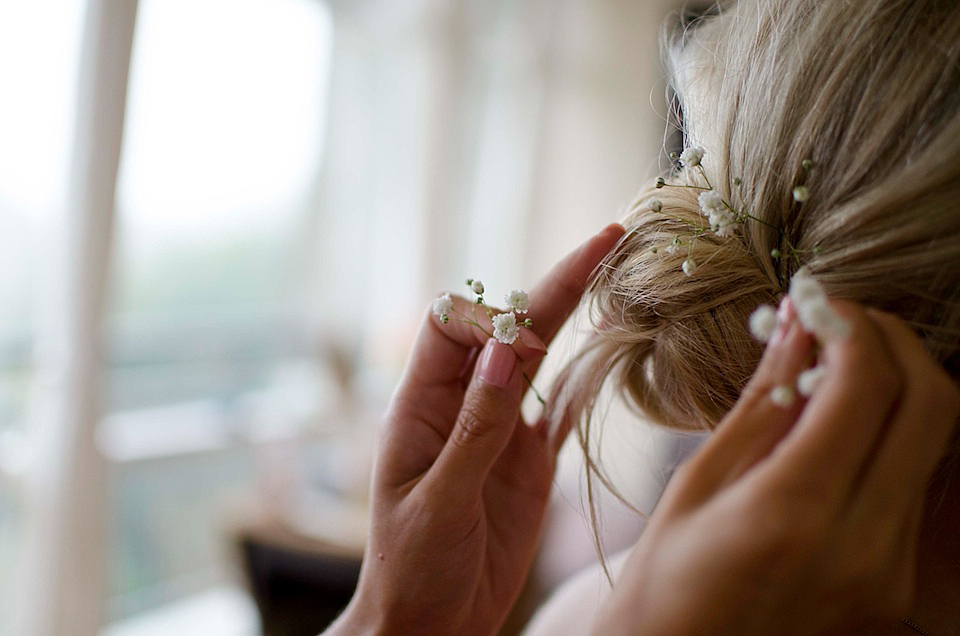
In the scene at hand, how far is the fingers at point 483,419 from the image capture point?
83cm

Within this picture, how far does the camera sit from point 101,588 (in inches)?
77.5

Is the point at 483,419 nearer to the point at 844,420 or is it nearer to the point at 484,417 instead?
the point at 484,417

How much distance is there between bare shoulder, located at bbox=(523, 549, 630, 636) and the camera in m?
Result: 1.12

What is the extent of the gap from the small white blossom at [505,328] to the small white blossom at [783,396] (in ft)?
0.98

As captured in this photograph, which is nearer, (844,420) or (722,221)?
(844,420)

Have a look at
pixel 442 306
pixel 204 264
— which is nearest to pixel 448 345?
pixel 442 306

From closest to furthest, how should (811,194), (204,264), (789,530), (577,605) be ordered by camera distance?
(789,530) → (811,194) → (577,605) → (204,264)

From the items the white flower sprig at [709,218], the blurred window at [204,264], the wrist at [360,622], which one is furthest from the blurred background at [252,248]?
the white flower sprig at [709,218]

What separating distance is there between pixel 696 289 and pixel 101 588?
70.6 inches

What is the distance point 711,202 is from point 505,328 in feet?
0.75

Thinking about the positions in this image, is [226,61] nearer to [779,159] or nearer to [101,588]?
[101,588]

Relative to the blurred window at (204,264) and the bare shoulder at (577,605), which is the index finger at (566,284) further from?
the blurred window at (204,264)

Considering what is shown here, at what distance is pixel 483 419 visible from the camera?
32.8 inches

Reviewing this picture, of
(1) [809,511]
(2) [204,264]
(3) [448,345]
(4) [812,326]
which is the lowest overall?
(2) [204,264]
